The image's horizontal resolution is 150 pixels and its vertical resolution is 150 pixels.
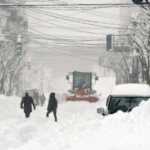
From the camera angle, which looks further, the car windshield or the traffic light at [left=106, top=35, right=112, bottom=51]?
the traffic light at [left=106, top=35, right=112, bottom=51]

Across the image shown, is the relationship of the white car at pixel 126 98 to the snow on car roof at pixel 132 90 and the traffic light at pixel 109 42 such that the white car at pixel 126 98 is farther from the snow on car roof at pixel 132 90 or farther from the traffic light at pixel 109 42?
the traffic light at pixel 109 42

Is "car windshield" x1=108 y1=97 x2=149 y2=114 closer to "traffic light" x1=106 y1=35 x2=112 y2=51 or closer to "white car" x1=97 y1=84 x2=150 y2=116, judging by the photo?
"white car" x1=97 y1=84 x2=150 y2=116

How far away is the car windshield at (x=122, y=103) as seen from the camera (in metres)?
10.2

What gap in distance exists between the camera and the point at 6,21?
47781 millimetres

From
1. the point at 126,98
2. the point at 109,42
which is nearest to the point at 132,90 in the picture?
the point at 126,98

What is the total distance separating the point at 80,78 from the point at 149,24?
869cm

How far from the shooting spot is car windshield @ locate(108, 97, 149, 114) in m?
10.2

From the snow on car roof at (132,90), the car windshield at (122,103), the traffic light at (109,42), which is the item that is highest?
the traffic light at (109,42)

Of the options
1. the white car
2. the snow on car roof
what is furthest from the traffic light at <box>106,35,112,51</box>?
the white car

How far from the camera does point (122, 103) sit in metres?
10.3

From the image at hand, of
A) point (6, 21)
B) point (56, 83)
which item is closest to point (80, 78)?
point (6, 21)

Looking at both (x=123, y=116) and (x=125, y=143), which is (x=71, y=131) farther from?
(x=125, y=143)

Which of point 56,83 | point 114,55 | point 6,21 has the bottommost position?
point 56,83

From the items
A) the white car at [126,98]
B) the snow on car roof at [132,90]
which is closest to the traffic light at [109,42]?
the snow on car roof at [132,90]
